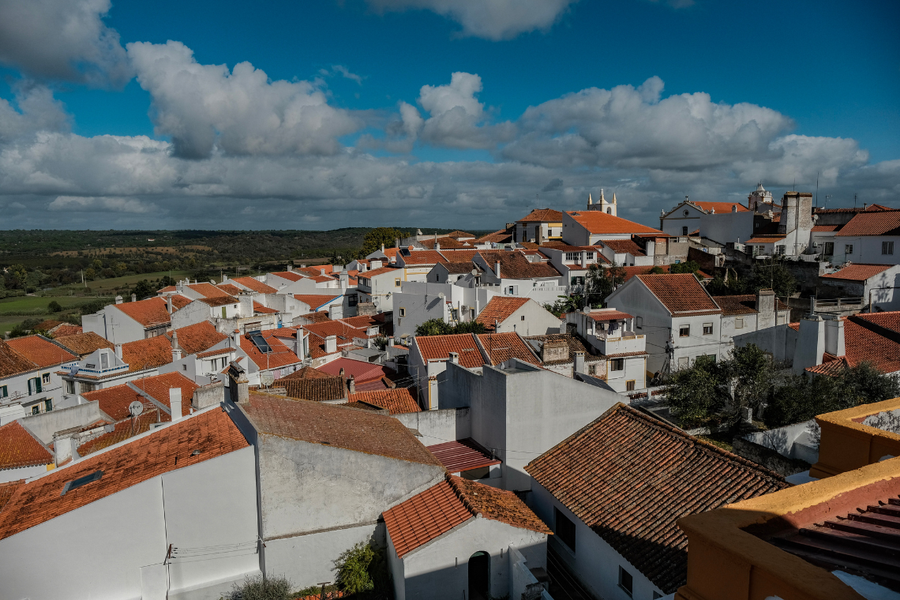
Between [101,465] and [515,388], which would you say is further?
[515,388]

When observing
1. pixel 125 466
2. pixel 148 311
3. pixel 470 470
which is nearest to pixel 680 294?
pixel 470 470

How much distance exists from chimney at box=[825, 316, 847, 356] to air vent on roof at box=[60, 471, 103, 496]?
93.4 ft

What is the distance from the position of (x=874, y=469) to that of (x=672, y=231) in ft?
212

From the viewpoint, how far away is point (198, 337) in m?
35.7

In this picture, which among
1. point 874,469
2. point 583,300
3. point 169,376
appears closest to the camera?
point 874,469

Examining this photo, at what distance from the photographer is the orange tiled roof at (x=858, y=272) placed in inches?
1471

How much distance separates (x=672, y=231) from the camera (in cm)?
6388

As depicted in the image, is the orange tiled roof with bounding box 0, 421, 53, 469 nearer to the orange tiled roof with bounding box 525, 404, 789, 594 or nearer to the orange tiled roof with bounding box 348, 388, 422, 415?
the orange tiled roof with bounding box 348, 388, 422, 415

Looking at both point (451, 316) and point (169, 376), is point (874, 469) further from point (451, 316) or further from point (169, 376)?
point (451, 316)

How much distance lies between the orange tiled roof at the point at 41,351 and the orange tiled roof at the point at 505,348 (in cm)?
2579

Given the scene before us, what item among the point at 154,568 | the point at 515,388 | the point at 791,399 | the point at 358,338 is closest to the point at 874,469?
the point at 515,388

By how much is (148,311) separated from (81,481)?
34080 millimetres

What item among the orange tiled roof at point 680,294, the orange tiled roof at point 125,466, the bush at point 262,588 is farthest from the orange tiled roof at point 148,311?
the orange tiled roof at point 680,294

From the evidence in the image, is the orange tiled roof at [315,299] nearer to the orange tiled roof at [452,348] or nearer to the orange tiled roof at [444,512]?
the orange tiled roof at [452,348]
